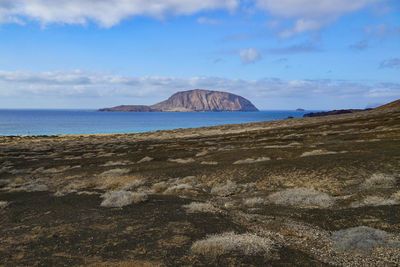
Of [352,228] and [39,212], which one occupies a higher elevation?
[352,228]

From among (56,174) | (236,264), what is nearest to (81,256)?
(236,264)

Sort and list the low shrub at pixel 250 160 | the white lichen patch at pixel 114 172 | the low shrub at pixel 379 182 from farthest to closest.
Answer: the white lichen patch at pixel 114 172
the low shrub at pixel 250 160
the low shrub at pixel 379 182

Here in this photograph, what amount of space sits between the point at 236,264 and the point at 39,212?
1261cm

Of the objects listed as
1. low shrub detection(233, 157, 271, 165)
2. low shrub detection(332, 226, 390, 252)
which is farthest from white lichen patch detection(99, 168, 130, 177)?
low shrub detection(332, 226, 390, 252)

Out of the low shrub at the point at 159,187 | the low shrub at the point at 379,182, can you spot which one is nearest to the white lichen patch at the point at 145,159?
the low shrub at the point at 159,187

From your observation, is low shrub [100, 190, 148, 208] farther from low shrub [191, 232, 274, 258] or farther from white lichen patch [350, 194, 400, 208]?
white lichen patch [350, 194, 400, 208]

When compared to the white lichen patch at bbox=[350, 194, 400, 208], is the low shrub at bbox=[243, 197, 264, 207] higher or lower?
lower

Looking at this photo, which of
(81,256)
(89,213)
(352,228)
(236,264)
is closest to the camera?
(236,264)

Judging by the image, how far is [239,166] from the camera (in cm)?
2456

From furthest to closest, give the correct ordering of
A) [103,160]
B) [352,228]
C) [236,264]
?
1. [103,160]
2. [352,228]
3. [236,264]

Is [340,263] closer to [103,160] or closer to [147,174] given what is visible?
[147,174]

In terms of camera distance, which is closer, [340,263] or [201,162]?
[340,263]

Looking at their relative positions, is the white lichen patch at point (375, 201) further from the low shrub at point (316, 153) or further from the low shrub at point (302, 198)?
the low shrub at point (316, 153)

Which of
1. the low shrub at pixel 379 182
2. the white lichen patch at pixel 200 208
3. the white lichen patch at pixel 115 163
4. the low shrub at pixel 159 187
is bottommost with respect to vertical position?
the white lichen patch at pixel 115 163
